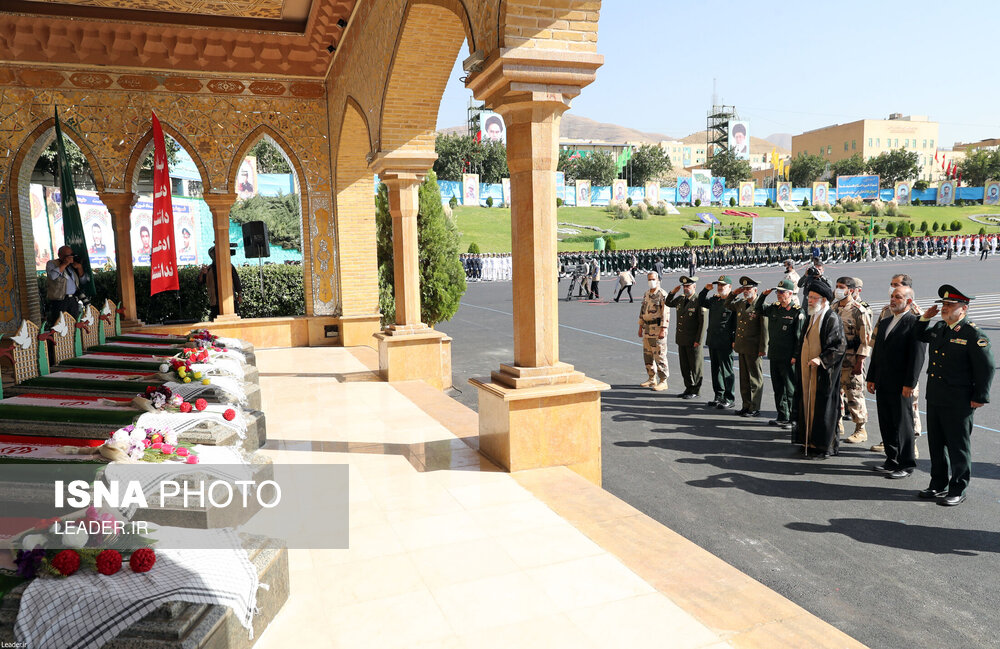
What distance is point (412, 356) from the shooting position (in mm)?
7602

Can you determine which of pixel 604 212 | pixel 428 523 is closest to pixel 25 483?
pixel 428 523

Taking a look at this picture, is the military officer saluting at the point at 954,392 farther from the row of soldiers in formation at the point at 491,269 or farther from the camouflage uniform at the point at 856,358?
the row of soldiers in formation at the point at 491,269

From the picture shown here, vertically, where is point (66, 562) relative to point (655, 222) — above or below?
below

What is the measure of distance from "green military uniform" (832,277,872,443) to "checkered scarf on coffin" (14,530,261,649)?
5.66m

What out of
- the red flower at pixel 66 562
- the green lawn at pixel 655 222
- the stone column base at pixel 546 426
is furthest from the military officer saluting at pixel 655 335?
the green lawn at pixel 655 222

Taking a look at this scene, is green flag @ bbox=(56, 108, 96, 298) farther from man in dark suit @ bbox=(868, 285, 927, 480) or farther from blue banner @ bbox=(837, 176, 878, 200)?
blue banner @ bbox=(837, 176, 878, 200)

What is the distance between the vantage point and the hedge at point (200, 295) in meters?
11.0

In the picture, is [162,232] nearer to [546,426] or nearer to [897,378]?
[546,426]

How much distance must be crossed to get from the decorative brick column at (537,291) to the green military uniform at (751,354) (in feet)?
10.7

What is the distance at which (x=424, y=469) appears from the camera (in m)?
4.52

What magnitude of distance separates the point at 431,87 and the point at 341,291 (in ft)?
14.8

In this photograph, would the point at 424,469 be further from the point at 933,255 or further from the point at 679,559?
the point at 933,255

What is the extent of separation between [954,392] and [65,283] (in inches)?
389

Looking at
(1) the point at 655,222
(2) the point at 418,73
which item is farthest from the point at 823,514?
(1) the point at 655,222
